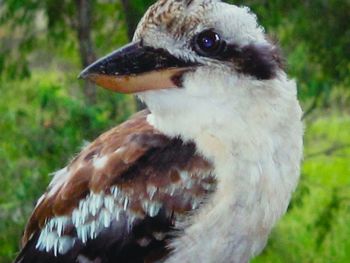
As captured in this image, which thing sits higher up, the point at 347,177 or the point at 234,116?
the point at 234,116

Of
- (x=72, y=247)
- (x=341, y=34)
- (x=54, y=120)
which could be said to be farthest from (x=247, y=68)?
(x=341, y=34)

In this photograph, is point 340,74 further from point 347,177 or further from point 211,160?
point 211,160

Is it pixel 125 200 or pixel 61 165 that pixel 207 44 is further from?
pixel 61 165

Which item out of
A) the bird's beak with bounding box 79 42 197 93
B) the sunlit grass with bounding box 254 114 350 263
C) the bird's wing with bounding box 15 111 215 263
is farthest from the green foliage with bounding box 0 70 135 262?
the bird's beak with bounding box 79 42 197 93

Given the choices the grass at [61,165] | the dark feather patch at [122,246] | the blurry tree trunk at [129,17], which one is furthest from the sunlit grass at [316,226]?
the dark feather patch at [122,246]

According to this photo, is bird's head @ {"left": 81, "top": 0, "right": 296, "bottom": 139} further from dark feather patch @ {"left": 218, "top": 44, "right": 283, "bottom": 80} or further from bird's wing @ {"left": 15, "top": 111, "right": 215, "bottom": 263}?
bird's wing @ {"left": 15, "top": 111, "right": 215, "bottom": 263}

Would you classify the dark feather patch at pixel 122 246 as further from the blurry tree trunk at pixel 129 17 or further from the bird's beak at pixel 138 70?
the blurry tree trunk at pixel 129 17

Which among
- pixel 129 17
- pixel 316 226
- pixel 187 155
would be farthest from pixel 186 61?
pixel 316 226
